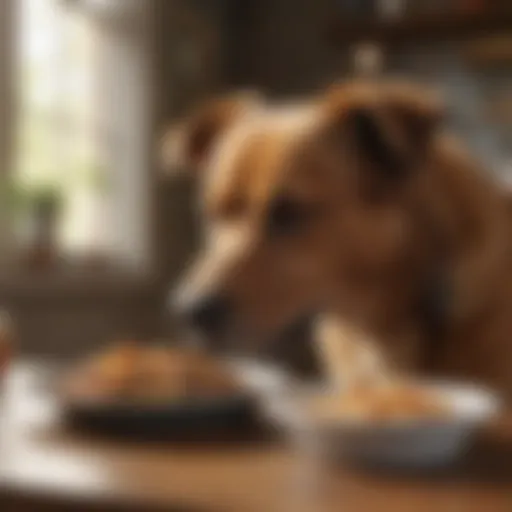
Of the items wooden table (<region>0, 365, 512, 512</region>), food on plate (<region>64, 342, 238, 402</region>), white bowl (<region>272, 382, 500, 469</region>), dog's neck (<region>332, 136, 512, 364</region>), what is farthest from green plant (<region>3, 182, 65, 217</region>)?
white bowl (<region>272, 382, 500, 469</region>)

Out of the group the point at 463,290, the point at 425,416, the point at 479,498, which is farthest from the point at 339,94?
the point at 479,498

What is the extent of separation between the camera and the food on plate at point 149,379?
108 centimetres

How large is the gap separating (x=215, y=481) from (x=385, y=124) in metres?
0.90

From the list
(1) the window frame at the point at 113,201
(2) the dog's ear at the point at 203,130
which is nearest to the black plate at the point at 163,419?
(2) the dog's ear at the point at 203,130

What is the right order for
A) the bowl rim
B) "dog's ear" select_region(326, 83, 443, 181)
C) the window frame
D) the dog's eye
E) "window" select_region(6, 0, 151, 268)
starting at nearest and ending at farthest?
1. the bowl rim
2. "dog's ear" select_region(326, 83, 443, 181)
3. the dog's eye
4. the window frame
5. "window" select_region(6, 0, 151, 268)

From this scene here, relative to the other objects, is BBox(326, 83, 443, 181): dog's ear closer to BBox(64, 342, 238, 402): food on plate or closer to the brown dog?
the brown dog

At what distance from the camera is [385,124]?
165 centimetres

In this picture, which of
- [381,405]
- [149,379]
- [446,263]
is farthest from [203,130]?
[381,405]

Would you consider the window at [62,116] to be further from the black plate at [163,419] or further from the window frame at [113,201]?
the black plate at [163,419]

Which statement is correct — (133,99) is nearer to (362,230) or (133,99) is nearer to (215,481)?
(362,230)

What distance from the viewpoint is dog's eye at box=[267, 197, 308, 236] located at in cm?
184

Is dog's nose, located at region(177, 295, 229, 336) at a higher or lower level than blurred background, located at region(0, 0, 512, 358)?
lower

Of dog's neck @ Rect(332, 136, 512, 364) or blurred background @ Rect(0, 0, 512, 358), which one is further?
blurred background @ Rect(0, 0, 512, 358)

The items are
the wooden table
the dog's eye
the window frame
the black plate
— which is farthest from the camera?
the window frame
